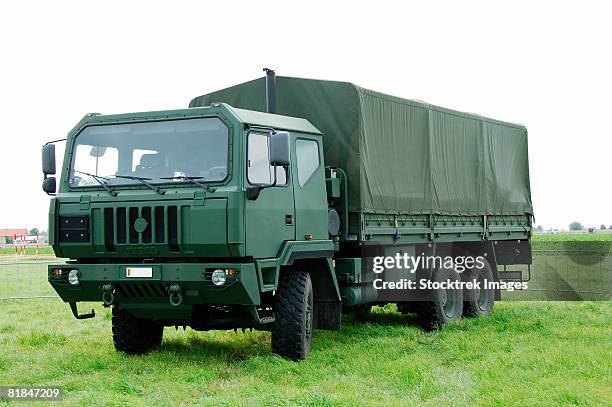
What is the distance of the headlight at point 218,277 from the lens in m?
8.81

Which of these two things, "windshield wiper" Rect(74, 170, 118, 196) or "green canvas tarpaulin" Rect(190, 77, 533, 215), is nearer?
"windshield wiper" Rect(74, 170, 118, 196)

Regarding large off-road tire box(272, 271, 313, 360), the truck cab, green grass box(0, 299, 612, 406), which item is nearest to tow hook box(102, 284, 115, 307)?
the truck cab

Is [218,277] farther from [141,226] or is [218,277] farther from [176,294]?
[141,226]

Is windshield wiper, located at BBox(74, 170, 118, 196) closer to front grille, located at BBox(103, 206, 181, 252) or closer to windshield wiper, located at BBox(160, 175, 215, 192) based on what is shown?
front grille, located at BBox(103, 206, 181, 252)

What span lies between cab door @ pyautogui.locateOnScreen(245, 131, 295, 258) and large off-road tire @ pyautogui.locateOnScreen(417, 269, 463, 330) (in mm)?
4140

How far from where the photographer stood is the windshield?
9055mm

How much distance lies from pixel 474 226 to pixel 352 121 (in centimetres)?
444

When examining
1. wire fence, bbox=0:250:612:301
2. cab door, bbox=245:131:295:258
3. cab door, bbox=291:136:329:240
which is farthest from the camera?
wire fence, bbox=0:250:612:301

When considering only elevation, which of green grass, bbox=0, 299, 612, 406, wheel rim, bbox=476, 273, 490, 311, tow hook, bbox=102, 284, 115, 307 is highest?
tow hook, bbox=102, 284, 115, 307

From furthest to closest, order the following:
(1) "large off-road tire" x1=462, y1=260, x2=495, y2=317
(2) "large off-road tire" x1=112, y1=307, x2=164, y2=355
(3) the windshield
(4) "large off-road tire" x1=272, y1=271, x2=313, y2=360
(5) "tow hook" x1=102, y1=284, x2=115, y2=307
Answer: (1) "large off-road tire" x1=462, y1=260, x2=495, y2=317 → (2) "large off-road tire" x1=112, y1=307, x2=164, y2=355 → (4) "large off-road tire" x1=272, y1=271, x2=313, y2=360 → (5) "tow hook" x1=102, y1=284, x2=115, y2=307 → (3) the windshield

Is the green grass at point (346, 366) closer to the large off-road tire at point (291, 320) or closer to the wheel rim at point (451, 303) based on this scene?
the large off-road tire at point (291, 320)

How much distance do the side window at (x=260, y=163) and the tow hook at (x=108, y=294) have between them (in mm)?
2107

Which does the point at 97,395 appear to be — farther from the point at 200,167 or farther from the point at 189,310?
the point at 200,167

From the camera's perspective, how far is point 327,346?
1113cm
